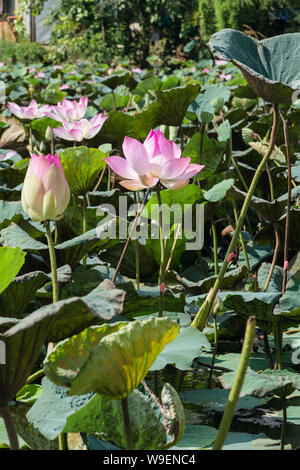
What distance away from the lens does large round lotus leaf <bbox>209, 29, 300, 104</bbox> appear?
0.75 m

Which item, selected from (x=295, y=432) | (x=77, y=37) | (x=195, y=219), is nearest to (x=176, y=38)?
(x=77, y=37)

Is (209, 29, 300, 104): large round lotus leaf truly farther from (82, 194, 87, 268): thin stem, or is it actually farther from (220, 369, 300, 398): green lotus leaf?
(82, 194, 87, 268): thin stem

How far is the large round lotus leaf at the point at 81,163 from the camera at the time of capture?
1115 millimetres

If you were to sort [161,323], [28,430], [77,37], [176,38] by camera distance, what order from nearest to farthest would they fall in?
[161,323] < [28,430] < [77,37] < [176,38]

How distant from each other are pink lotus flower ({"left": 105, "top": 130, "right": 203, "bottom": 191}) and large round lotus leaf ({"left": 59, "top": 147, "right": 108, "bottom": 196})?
0.28 meters

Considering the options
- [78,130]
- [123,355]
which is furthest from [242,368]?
[78,130]

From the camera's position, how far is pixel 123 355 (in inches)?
21.0

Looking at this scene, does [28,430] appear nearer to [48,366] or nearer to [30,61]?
[48,366]

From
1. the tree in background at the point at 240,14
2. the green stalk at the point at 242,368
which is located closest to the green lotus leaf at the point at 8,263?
the green stalk at the point at 242,368

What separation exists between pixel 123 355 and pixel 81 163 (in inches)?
25.4

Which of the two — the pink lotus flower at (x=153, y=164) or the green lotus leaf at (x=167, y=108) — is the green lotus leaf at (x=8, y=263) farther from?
the green lotus leaf at (x=167, y=108)

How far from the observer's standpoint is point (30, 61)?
10.6m

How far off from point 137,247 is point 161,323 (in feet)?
2.57
